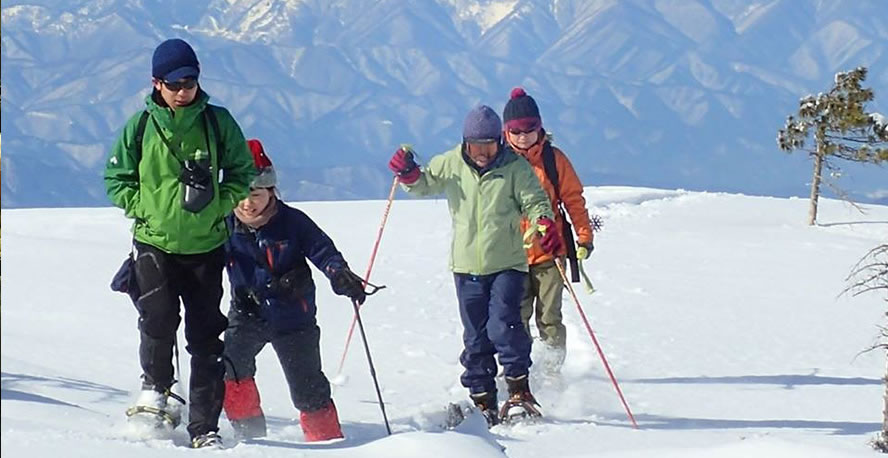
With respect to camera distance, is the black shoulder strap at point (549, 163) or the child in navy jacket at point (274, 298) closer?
the child in navy jacket at point (274, 298)

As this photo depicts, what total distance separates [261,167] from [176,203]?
886mm

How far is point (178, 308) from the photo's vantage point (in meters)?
4.64

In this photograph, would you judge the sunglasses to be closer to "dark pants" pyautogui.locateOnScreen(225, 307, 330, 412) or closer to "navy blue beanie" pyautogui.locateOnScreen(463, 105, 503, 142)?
"dark pants" pyautogui.locateOnScreen(225, 307, 330, 412)

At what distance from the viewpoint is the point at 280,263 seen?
5430mm

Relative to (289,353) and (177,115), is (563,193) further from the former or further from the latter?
(177,115)

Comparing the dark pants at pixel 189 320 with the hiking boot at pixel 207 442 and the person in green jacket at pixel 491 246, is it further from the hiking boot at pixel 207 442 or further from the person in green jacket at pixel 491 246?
the person in green jacket at pixel 491 246

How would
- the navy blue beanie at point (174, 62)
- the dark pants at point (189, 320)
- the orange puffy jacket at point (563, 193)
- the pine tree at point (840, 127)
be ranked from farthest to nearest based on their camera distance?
the pine tree at point (840, 127) < the orange puffy jacket at point (563, 193) < the dark pants at point (189, 320) < the navy blue beanie at point (174, 62)

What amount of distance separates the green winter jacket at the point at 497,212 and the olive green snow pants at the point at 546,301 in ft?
3.19

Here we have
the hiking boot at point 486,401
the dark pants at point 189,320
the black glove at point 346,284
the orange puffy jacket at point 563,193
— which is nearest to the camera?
the dark pants at point 189,320

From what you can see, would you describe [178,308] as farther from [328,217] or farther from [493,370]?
[328,217]

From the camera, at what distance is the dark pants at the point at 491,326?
6.52m

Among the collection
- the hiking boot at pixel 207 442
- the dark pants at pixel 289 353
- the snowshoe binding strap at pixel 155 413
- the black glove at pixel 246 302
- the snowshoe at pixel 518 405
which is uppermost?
the black glove at pixel 246 302

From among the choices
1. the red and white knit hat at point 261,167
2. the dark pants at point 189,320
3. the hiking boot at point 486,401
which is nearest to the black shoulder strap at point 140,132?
the dark pants at point 189,320

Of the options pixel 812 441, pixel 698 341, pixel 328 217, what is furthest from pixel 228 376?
pixel 328 217
